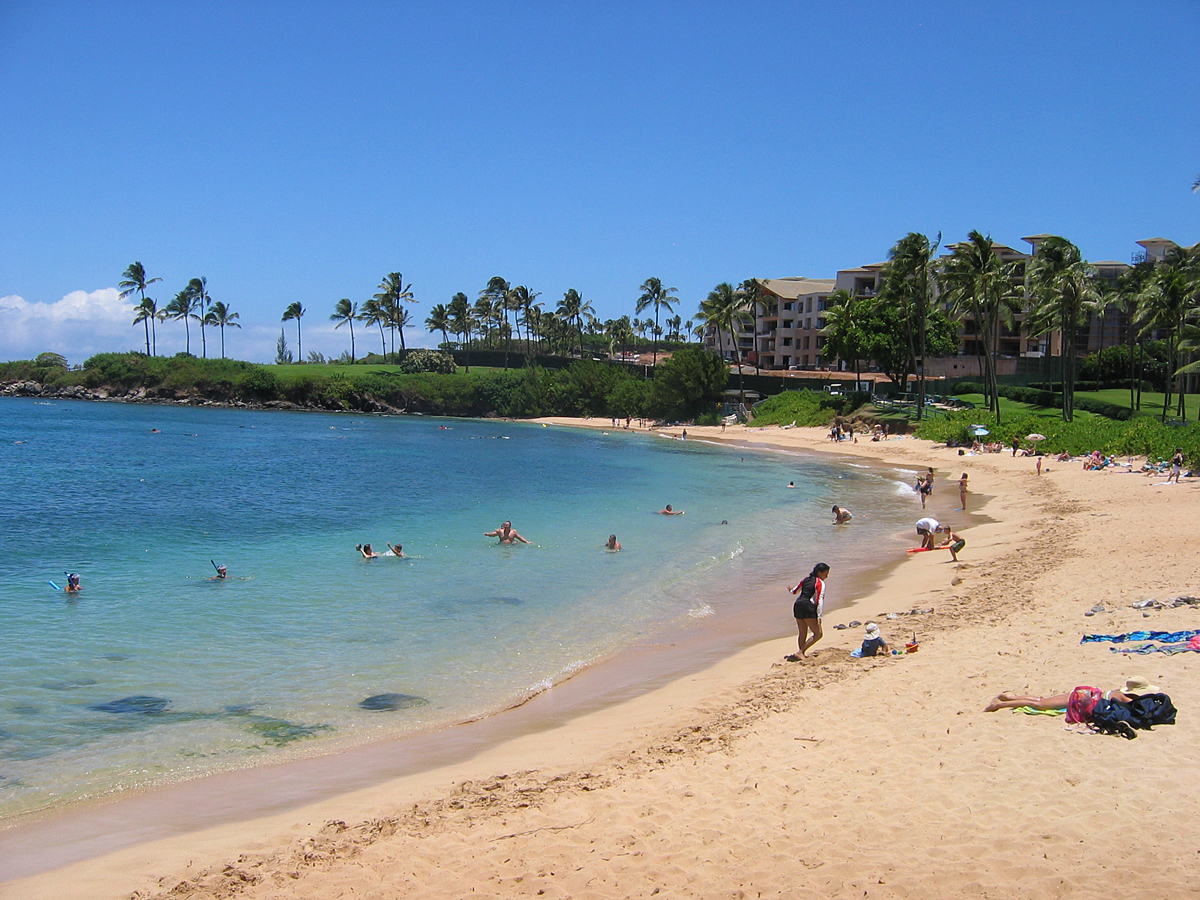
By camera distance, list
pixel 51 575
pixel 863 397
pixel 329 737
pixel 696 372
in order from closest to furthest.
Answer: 1. pixel 329 737
2. pixel 51 575
3. pixel 863 397
4. pixel 696 372

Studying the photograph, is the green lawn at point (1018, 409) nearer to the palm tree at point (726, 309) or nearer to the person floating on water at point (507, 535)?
the palm tree at point (726, 309)

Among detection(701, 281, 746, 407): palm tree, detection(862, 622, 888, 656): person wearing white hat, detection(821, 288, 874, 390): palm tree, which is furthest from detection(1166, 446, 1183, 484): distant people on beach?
detection(701, 281, 746, 407): palm tree

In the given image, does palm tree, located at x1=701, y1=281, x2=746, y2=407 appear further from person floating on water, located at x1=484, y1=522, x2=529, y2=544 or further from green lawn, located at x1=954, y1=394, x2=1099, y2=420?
person floating on water, located at x1=484, y1=522, x2=529, y2=544

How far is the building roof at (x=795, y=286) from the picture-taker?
326ft

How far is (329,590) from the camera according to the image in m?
17.6

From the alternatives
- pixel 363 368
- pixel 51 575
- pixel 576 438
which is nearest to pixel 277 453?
pixel 576 438

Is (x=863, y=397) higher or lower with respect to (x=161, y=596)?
higher

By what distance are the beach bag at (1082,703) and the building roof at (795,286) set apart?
306 feet

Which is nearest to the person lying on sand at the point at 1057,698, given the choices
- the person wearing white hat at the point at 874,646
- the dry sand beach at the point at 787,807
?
the dry sand beach at the point at 787,807

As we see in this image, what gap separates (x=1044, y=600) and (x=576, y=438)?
60.4 meters

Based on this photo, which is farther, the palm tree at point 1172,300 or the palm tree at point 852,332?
the palm tree at point 852,332

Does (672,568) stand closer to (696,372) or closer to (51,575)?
(51,575)

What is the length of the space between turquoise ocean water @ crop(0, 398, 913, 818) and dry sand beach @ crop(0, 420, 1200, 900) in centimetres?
243

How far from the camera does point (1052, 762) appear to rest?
705 centimetres
